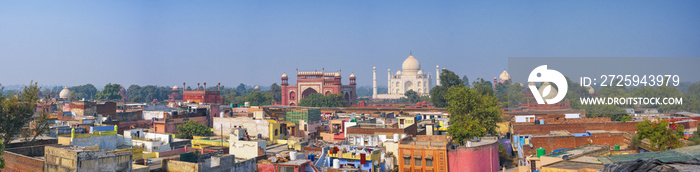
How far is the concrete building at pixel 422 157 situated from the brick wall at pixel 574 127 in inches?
323

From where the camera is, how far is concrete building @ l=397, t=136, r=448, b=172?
69.9 feet

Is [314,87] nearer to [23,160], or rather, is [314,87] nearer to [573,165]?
[23,160]

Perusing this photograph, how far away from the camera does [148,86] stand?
11731 centimetres

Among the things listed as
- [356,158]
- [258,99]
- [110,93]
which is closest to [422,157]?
[356,158]

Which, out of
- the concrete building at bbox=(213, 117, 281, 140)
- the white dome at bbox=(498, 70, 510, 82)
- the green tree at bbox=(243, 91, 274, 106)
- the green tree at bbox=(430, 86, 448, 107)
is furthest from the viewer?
the white dome at bbox=(498, 70, 510, 82)

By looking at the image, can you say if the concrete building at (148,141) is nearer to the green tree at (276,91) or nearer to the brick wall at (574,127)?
the brick wall at (574,127)

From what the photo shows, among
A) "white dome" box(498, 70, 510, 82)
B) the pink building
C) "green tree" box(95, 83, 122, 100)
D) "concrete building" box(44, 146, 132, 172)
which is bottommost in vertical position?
the pink building

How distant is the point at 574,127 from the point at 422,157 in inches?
435

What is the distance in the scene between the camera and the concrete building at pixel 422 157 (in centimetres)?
2130

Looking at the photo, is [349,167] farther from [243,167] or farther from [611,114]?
[611,114]

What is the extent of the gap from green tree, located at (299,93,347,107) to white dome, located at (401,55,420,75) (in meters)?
52.0

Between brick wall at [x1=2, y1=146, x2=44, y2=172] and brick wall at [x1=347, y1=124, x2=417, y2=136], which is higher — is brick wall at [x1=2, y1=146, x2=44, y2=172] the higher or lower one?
the lower one

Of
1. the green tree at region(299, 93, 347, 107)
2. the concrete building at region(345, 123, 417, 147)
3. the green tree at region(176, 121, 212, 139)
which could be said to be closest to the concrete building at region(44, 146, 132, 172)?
the concrete building at region(345, 123, 417, 147)

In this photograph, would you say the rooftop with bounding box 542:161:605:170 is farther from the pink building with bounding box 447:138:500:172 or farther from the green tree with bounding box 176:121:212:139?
the green tree with bounding box 176:121:212:139
